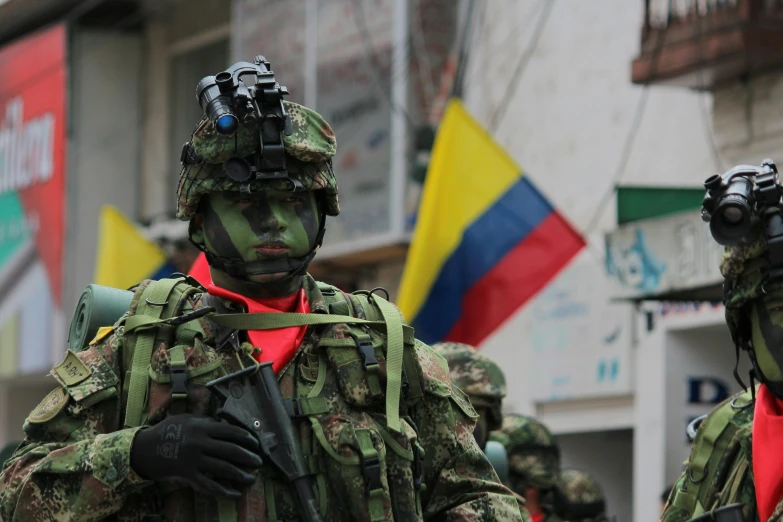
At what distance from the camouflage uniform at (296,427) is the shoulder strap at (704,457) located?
1.03 metres

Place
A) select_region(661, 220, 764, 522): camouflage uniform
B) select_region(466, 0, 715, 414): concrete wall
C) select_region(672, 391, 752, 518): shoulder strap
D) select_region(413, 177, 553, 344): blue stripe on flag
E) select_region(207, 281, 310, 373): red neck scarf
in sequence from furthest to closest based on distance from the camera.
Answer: select_region(466, 0, 715, 414): concrete wall < select_region(413, 177, 553, 344): blue stripe on flag < select_region(672, 391, 752, 518): shoulder strap < select_region(661, 220, 764, 522): camouflage uniform < select_region(207, 281, 310, 373): red neck scarf

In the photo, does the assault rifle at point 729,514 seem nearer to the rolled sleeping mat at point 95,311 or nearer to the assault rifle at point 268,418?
the assault rifle at point 268,418

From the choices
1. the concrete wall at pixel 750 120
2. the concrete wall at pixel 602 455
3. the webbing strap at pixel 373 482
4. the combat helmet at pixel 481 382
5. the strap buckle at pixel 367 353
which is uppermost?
the concrete wall at pixel 750 120

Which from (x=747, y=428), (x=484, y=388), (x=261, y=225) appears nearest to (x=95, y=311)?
(x=261, y=225)

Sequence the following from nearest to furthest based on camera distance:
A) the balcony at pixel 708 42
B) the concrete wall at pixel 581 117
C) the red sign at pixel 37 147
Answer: the balcony at pixel 708 42 → the concrete wall at pixel 581 117 → the red sign at pixel 37 147

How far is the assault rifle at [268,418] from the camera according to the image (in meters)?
4.29

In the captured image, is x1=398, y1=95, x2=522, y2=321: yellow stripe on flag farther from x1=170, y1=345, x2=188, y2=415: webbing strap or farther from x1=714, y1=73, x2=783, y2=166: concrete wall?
x1=170, y1=345, x2=188, y2=415: webbing strap

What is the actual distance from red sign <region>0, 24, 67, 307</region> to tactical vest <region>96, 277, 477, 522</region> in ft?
55.8

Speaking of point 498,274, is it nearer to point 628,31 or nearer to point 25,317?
point 628,31

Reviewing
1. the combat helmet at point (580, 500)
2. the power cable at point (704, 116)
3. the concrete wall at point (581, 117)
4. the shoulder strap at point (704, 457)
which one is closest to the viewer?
the shoulder strap at point (704, 457)


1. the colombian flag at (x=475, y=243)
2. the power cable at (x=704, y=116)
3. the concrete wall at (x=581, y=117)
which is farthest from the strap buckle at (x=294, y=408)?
the concrete wall at (x=581, y=117)

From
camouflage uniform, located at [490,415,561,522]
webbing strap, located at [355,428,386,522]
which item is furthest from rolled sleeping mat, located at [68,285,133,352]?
camouflage uniform, located at [490,415,561,522]

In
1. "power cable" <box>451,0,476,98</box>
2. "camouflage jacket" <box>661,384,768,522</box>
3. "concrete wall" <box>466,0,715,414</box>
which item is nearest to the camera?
"camouflage jacket" <box>661,384,768,522</box>

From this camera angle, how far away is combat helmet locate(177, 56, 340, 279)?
443cm
